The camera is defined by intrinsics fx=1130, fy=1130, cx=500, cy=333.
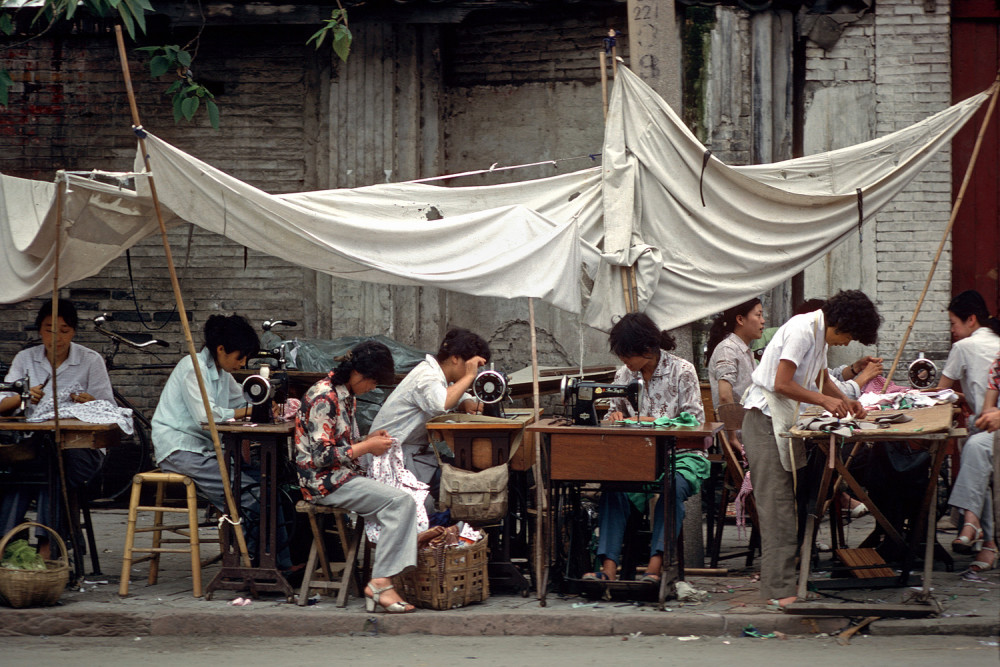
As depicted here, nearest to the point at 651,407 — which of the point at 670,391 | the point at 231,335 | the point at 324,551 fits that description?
the point at 670,391

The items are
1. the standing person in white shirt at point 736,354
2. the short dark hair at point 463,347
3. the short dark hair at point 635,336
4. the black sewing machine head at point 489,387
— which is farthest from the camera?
the standing person in white shirt at point 736,354

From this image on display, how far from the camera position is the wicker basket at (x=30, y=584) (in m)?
6.26

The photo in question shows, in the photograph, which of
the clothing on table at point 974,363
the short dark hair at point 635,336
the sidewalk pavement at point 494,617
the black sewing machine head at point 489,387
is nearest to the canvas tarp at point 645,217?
the short dark hair at point 635,336

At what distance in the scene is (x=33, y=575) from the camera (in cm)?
625

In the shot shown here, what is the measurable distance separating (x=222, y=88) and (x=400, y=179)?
6.24 ft

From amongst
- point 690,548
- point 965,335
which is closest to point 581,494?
point 690,548

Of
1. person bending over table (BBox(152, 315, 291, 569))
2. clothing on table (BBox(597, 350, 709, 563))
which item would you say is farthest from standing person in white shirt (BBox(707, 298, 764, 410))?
person bending over table (BBox(152, 315, 291, 569))

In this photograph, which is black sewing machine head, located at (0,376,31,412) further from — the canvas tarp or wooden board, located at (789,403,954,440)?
wooden board, located at (789,403,954,440)

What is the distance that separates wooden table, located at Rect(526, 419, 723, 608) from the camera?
20.2ft

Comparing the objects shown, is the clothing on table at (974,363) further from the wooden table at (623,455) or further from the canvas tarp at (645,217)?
the wooden table at (623,455)

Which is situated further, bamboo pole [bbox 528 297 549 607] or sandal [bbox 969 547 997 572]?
sandal [bbox 969 547 997 572]

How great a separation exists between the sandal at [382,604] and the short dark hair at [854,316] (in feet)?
9.21

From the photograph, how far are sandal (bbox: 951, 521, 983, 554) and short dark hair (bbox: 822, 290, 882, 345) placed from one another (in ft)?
6.28

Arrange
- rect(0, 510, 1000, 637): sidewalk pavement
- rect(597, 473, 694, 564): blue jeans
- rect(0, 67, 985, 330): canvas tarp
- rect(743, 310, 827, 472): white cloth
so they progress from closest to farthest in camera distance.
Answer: rect(0, 510, 1000, 637): sidewalk pavement, rect(743, 310, 827, 472): white cloth, rect(597, 473, 694, 564): blue jeans, rect(0, 67, 985, 330): canvas tarp
